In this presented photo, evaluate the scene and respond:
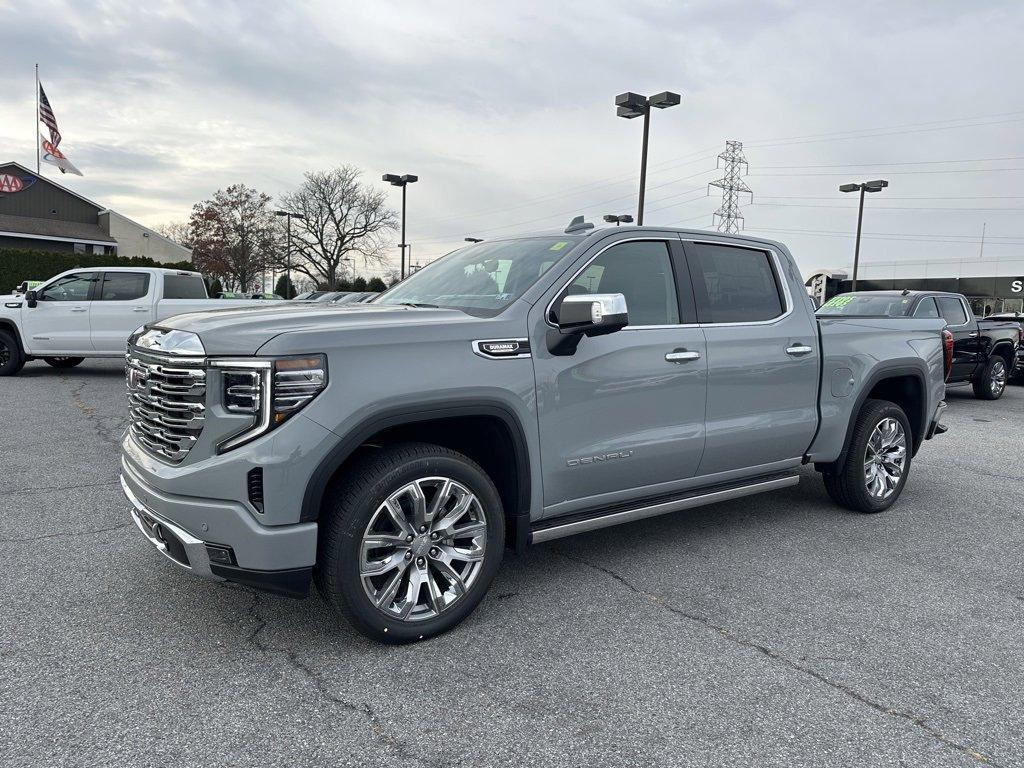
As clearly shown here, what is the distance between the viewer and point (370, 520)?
3.09m

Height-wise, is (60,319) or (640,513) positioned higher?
(60,319)

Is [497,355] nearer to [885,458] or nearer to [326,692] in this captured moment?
[326,692]

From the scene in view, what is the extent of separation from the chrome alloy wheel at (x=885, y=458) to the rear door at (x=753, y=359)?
2.60 ft

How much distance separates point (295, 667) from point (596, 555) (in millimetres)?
1963

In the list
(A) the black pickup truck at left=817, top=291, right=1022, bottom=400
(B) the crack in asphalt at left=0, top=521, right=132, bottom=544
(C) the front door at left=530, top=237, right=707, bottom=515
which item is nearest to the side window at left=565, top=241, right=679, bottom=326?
(C) the front door at left=530, top=237, right=707, bottom=515

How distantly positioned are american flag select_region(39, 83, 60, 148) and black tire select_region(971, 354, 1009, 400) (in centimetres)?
4656

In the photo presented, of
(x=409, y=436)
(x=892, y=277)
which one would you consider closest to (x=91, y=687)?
(x=409, y=436)

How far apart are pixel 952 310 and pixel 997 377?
1.72m

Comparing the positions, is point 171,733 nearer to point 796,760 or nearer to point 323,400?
point 323,400

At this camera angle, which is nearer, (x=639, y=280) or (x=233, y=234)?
(x=639, y=280)

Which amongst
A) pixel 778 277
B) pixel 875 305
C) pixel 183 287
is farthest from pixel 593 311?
pixel 183 287

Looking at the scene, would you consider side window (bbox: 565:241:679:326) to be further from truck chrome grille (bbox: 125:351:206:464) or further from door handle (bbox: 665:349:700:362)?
truck chrome grille (bbox: 125:351:206:464)

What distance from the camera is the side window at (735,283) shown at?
4445 mm

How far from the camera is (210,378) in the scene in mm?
2953
